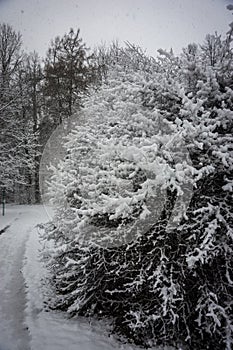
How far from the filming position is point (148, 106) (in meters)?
3.88

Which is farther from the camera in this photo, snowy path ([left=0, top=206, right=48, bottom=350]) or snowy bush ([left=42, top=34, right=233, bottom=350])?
snowy path ([left=0, top=206, right=48, bottom=350])

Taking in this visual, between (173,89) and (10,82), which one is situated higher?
(10,82)

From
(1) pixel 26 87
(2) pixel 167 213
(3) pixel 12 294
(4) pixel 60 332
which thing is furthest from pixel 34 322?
(1) pixel 26 87

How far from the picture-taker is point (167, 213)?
3.29m

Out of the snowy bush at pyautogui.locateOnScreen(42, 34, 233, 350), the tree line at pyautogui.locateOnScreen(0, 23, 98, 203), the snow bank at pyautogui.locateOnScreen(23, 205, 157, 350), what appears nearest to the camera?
the snowy bush at pyautogui.locateOnScreen(42, 34, 233, 350)

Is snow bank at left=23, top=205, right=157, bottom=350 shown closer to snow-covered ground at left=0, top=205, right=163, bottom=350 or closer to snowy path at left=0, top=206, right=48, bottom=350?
snow-covered ground at left=0, top=205, right=163, bottom=350

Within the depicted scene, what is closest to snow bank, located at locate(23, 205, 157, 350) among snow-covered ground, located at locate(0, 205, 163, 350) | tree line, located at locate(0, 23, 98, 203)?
snow-covered ground, located at locate(0, 205, 163, 350)

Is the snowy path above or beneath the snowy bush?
beneath

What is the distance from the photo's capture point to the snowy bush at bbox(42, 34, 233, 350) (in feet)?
9.95

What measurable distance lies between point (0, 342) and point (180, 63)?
468 centimetres

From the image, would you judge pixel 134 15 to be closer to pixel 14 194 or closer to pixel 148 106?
pixel 148 106

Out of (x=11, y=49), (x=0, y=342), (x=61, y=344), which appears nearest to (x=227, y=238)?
(x=61, y=344)

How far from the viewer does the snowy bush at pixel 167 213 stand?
3033 mm

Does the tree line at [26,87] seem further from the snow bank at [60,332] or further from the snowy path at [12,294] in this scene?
the snow bank at [60,332]
